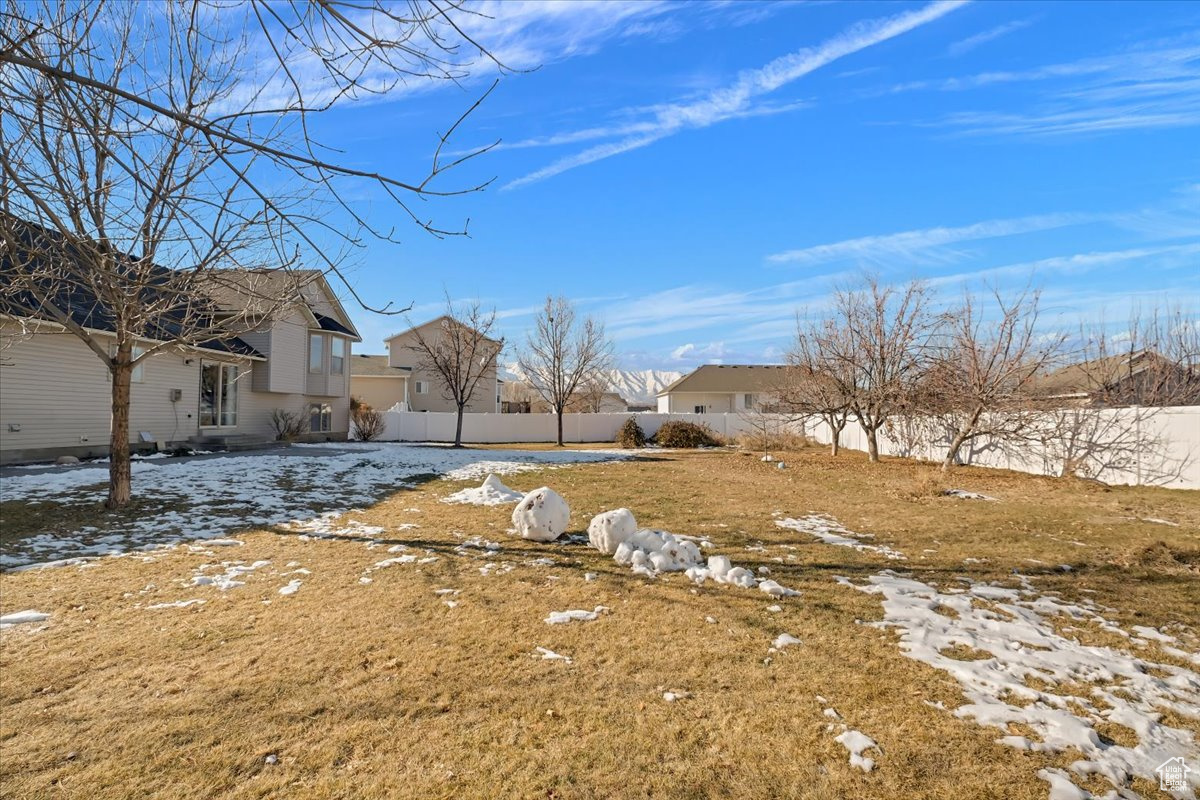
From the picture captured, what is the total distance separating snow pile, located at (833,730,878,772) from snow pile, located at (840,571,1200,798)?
60 centimetres

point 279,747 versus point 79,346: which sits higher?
point 79,346

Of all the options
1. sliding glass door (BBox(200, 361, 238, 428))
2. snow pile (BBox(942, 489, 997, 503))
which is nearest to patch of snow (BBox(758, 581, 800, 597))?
snow pile (BBox(942, 489, 997, 503))

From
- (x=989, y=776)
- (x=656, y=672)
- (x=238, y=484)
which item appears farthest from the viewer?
(x=238, y=484)

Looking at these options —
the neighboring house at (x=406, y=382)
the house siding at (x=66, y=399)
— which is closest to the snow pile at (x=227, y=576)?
the house siding at (x=66, y=399)

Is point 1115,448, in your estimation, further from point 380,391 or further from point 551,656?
point 380,391

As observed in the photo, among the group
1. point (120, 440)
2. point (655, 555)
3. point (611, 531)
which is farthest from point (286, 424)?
point (655, 555)

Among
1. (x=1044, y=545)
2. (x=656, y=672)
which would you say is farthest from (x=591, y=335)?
(x=656, y=672)

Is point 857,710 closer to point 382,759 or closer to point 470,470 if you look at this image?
point 382,759

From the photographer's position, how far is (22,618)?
457 centimetres

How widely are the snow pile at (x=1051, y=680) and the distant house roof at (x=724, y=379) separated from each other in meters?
34.0

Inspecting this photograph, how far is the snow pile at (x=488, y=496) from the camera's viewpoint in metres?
9.38

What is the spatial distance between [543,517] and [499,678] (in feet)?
10.9

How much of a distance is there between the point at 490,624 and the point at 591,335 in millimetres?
27366

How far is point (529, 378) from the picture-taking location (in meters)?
34.3
